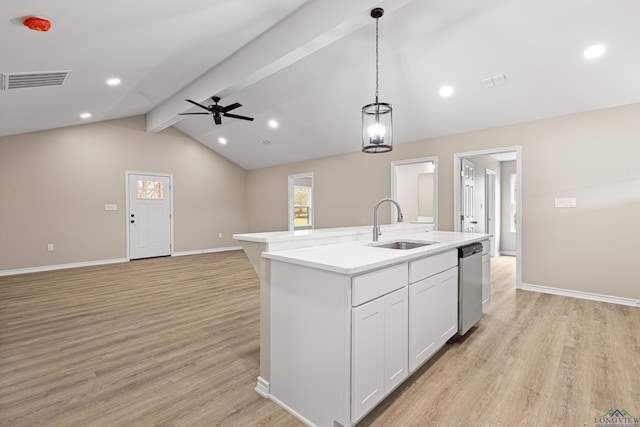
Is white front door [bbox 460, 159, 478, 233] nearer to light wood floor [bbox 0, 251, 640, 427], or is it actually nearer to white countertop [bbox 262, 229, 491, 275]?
light wood floor [bbox 0, 251, 640, 427]

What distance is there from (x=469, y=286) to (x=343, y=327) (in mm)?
1688

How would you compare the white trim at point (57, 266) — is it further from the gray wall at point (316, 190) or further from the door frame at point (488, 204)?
the door frame at point (488, 204)

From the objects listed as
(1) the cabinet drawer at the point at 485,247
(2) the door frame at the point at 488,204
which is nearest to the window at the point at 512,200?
(2) the door frame at the point at 488,204

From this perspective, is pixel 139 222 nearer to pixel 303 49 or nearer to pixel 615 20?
pixel 303 49

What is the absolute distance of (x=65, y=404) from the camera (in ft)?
6.11

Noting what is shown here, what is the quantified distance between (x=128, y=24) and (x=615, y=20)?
4361 mm

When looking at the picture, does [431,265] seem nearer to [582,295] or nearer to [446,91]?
[446,91]

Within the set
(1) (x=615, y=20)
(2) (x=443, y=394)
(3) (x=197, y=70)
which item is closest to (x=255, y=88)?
(3) (x=197, y=70)

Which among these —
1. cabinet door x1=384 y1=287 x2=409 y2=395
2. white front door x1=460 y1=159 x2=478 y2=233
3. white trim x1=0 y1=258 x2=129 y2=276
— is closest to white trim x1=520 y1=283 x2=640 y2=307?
white front door x1=460 y1=159 x2=478 y2=233

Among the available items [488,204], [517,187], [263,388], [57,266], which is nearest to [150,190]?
[57,266]

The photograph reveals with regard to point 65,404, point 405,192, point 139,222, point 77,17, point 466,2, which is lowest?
point 65,404

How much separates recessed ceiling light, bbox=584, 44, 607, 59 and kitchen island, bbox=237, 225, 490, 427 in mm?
2901

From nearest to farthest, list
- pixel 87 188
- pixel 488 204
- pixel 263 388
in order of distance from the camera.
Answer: pixel 263 388 → pixel 87 188 → pixel 488 204

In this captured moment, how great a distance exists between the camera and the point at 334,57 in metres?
3.92
